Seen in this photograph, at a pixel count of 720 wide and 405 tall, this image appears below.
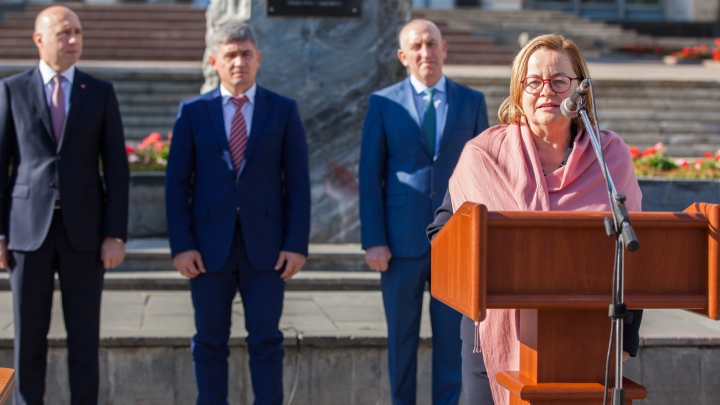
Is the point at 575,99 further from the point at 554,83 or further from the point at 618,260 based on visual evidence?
the point at 618,260

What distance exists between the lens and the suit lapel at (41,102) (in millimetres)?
4184

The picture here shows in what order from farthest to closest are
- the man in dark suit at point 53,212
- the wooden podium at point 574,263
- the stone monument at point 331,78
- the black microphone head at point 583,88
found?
the stone monument at point 331,78
the man in dark suit at point 53,212
the black microphone head at point 583,88
the wooden podium at point 574,263

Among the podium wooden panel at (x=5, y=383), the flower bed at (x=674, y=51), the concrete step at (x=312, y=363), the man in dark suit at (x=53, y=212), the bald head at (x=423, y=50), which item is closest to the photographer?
the podium wooden panel at (x=5, y=383)

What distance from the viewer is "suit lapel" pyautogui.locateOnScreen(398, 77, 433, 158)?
14.4 ft

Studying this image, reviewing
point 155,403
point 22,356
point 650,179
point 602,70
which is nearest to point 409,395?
point 155,403

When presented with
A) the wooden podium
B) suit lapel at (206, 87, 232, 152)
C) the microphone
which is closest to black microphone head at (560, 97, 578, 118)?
the microphone

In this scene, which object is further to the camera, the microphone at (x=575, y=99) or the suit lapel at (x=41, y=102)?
the suit lapel at (x=41, y=102)

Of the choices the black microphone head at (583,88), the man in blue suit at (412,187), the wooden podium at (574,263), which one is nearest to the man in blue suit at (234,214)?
the man in blue suit at (412,187)

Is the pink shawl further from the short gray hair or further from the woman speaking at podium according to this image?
the short gray hair

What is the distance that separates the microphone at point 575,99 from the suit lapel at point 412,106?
1907mm

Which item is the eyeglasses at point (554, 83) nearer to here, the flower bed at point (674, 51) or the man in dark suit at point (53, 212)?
the man in dark suit at point (53, 212)

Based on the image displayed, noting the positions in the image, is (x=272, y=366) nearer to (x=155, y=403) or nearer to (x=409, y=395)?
(x=409, y=395)

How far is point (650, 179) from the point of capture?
732cm

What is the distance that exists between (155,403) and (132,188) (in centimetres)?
276
